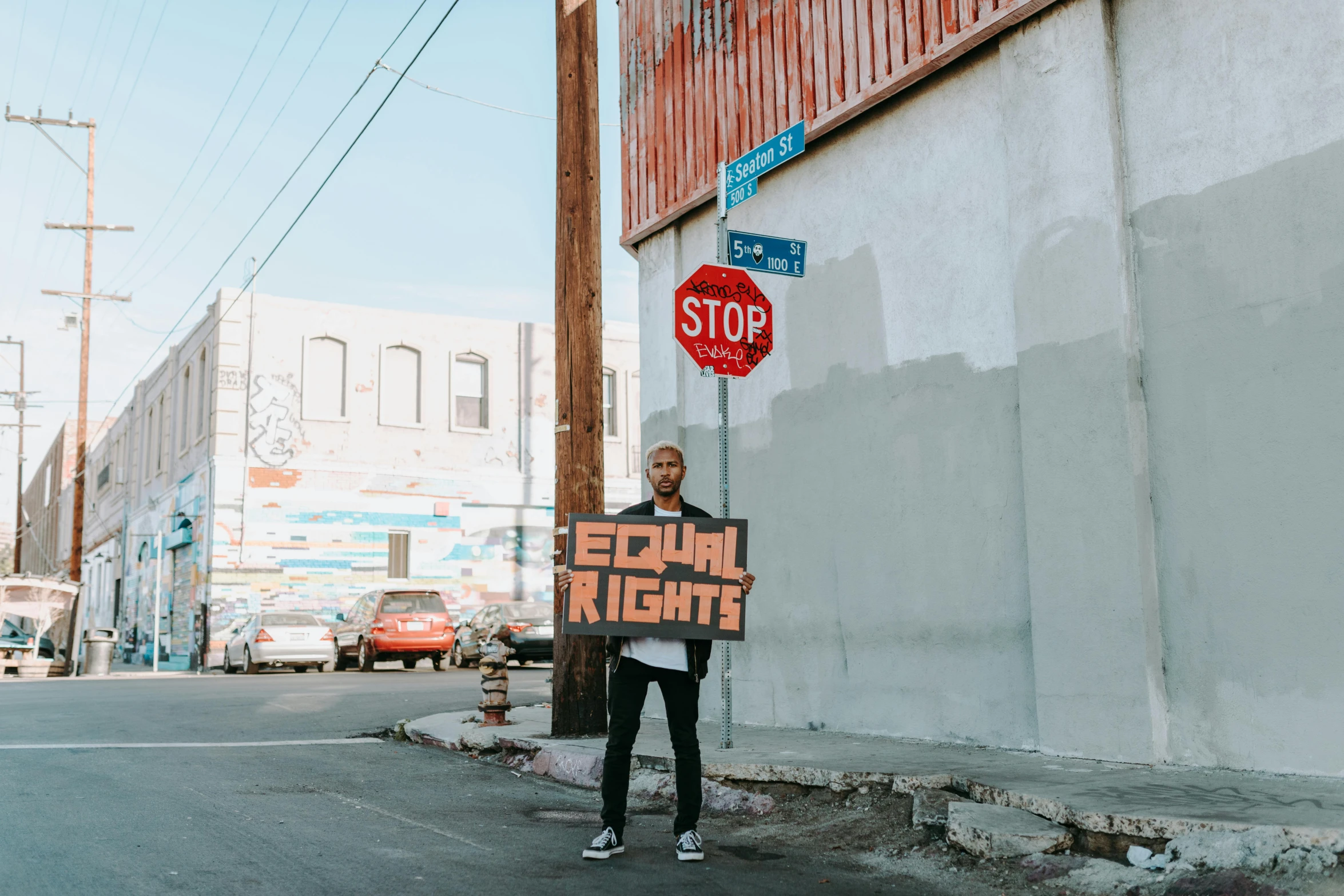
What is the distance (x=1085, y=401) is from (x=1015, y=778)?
2.16 m

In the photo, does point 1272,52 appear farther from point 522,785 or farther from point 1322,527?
point 522,785

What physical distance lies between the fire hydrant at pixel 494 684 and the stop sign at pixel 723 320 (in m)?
3.74

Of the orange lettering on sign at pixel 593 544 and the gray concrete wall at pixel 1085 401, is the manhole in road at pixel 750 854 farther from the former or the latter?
the gray concrete wall at pixel 1085 401

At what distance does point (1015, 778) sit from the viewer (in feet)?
19.3

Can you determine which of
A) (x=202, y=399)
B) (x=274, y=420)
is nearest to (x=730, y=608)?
(x=274, y=420)

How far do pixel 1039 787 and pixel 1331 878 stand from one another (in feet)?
4.98

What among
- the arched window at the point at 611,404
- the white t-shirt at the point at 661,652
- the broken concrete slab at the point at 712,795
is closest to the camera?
the white t-shirt at the point at 661,652

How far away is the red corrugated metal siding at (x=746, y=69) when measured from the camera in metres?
7.82

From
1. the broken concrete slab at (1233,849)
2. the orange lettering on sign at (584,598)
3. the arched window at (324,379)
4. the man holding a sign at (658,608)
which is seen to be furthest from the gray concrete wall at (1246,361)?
the arched window at (324,379)

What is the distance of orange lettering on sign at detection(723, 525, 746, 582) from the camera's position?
5.70 meters

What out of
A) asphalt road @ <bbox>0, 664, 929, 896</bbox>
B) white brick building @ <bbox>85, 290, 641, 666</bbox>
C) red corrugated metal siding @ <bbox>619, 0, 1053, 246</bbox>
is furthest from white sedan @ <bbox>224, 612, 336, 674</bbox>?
red corrugated metal siding @ <bbox>619, 0, 1053, 246</bbox>

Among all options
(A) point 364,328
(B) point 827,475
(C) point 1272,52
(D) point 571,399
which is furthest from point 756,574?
(A) point 364,328

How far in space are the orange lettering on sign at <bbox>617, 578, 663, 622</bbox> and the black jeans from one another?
0.69 feet

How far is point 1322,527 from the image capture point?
560cm
